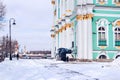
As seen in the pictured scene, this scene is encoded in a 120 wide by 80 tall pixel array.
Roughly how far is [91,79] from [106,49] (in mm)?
33387

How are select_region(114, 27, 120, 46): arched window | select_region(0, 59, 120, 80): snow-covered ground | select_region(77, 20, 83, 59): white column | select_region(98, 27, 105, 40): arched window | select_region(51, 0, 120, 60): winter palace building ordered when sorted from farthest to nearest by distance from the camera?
select_region(114, 27, 120, 46): arched window, select_region(98, 27, 105, 40): arched window, select_region(77, 20, 83, 59): white column, select_region(51, 0, 120, 60): winter palace building, select_region(0, 59, 120, 80): snow-covered ground

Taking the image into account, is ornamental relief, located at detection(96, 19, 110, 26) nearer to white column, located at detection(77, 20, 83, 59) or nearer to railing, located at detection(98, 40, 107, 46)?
railing, located at detection(98, 40, 107, 46)

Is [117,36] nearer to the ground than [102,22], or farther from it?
nearer to the ground

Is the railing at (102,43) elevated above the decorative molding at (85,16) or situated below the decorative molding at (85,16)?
below

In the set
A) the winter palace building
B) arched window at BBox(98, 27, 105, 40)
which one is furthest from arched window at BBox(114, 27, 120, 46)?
arched window at BBox(98, 27, 105, 40)

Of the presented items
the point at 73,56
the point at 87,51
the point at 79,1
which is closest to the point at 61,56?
the point at 73,56

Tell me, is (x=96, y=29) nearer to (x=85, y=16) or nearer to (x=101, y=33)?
(x=101, y=33)

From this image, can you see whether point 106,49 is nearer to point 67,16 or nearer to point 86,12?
point 86,12

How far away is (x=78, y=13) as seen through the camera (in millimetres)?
47594

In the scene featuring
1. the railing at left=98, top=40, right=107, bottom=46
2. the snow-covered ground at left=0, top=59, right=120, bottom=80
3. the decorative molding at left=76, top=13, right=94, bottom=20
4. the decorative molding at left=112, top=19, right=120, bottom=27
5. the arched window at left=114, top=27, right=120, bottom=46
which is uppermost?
the decorative molding at left=76, top=13, right=94, bottom=20

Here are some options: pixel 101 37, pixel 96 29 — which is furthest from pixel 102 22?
pixel 101 37

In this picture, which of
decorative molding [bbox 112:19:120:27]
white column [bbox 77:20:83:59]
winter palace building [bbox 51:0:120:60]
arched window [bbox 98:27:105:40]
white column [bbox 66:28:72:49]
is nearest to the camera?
winter palace building [bbox 51:0:120:60]

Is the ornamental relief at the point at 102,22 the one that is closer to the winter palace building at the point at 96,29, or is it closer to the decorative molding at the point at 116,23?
the winter palace building at the point at 96,29

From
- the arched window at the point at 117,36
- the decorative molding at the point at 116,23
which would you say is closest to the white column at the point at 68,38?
→ the arched window at the point at 117,36
